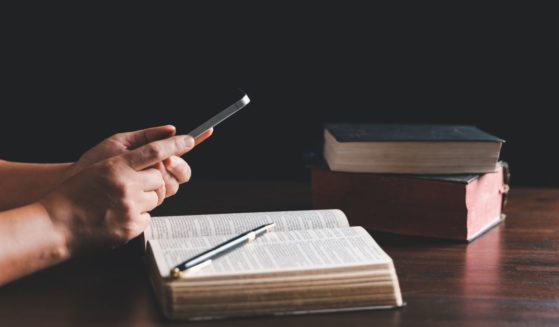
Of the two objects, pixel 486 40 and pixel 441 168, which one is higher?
pixel 486 40

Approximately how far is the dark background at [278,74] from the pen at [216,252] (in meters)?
0.68

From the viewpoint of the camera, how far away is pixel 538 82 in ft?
5.80

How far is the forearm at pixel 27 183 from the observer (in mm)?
1286

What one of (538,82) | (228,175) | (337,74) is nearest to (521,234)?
(538,82)

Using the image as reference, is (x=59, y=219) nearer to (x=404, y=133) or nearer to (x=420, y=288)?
(x=420, y=288)

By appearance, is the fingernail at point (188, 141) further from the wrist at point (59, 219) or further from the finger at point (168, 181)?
the wrist at point (59, 219)

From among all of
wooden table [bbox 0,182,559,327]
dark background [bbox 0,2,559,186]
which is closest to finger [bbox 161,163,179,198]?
wooden table [bbox 0,182,559,327]

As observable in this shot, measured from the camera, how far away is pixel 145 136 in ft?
4.23

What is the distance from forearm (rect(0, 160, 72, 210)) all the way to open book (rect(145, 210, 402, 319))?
339 mm

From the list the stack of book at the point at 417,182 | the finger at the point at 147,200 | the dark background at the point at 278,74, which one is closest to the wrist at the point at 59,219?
the finger at the point at 147,200

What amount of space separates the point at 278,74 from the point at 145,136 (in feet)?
2.11

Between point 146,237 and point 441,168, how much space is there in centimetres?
53

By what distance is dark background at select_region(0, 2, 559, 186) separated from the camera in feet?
5.82

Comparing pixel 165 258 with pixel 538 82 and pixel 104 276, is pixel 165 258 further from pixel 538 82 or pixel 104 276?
pixel 538 82
